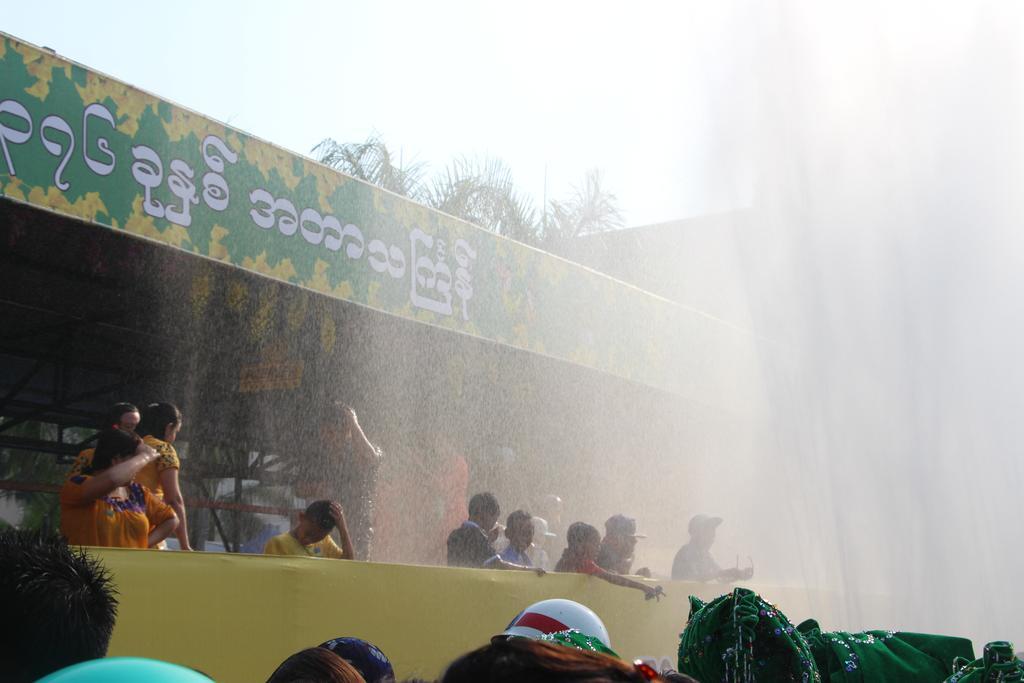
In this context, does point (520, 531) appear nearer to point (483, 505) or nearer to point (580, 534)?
point (483, 505)

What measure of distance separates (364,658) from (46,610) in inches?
44.9

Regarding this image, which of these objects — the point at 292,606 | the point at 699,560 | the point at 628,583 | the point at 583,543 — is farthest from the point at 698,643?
the point at 699,560

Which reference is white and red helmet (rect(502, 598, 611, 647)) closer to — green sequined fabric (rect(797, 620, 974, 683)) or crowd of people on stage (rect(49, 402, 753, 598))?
crowd of people on stage (rect(49, 402, 753, 598))

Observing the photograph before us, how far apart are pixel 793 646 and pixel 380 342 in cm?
732

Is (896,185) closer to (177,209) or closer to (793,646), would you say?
(177,209)

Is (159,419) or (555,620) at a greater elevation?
(159,419)

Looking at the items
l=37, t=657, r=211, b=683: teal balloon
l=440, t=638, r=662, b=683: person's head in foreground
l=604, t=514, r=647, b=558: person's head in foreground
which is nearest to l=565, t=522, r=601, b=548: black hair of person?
l=604, t=514, r=647, b=558: person's head in foreground

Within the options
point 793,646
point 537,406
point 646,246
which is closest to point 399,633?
point 793,646

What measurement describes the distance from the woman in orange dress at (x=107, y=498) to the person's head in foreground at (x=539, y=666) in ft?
12.6

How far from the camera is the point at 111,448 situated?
468 centimetres

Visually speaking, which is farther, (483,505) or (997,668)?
(483,505)

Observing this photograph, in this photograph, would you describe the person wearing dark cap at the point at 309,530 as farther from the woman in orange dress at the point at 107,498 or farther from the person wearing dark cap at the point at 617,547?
the person wearing dark cap at the point at 617,547

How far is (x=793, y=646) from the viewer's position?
78.0 inches

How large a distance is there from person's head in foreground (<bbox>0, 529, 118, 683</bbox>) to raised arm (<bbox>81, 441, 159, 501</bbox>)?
244 centimetres
